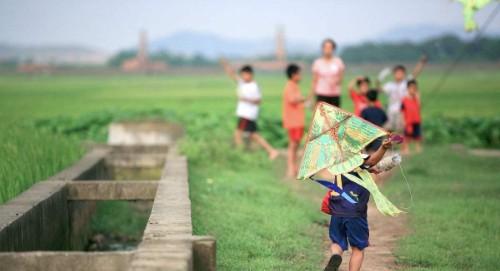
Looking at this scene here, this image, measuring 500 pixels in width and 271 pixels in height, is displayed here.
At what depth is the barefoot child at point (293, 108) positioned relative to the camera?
403 inches

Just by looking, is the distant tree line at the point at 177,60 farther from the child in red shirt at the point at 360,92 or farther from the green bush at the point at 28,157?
the green bush at the point at 28,157

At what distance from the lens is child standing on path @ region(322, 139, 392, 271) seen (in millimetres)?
5152

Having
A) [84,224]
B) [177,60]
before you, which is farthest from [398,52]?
[177,60]

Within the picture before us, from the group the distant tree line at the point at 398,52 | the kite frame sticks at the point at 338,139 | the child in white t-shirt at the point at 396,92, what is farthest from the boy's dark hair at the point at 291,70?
the distant tree line at the point at 398,52

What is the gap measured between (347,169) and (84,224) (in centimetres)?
384

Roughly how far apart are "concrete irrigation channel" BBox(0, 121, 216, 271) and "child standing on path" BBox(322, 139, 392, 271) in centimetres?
94

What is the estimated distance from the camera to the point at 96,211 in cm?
936

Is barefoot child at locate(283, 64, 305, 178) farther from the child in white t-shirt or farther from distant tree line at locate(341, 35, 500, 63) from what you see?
distant tree line at locate(341, 35, 500, 63)

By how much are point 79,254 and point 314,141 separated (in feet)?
5.65

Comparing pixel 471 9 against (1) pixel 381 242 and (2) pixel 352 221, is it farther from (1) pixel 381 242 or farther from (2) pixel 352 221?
(2) pixel 352 221

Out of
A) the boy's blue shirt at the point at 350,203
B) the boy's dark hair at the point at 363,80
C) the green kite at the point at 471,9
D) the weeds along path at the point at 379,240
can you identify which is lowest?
the weeds along path at the point at 379,240

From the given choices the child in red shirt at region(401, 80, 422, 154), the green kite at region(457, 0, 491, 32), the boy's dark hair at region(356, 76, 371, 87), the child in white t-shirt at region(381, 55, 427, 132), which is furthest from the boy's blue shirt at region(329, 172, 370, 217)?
the child in white t-shirt at region(381, 55, 427, 132)

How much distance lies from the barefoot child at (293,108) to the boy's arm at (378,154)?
16.5 ft

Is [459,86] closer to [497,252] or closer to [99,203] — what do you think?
[99,203]
